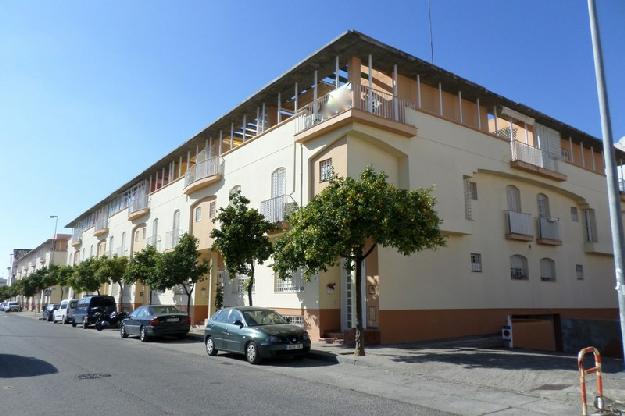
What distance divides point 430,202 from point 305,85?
9.58 metres

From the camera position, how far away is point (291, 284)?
63.2 feet

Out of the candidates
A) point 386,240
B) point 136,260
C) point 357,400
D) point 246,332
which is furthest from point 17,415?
point 136,260

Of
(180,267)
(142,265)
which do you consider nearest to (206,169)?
(180,267)

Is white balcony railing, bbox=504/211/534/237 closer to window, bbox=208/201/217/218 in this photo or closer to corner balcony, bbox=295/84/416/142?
corner balcony, bbox=295/84/416/142

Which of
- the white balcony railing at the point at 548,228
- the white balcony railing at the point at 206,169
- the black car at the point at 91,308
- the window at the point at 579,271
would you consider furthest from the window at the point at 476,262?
the black car at the point at 91,308

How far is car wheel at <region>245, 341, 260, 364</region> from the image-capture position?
13.0 m

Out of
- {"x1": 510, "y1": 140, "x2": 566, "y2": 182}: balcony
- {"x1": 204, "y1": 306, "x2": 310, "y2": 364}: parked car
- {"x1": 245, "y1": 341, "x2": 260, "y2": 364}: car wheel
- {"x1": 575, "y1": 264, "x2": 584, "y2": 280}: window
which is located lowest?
{"x1": 245, "y1": 341, "x2": 260, "y2": 364}: car wheel

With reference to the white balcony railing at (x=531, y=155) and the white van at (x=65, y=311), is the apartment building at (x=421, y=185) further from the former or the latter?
the white van at (x=65, y=311)

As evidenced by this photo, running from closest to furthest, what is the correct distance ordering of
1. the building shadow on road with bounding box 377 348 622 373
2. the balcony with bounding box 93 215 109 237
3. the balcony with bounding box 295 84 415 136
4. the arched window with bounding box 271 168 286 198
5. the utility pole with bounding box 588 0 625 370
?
the utility pole with bounding box 588 0 625 370
the building shadow on road with bounding box 377 348 622 373
the balcony with bounding box 295 84 415 136
the arched window with bounding box 271 168 286 198
the balcony with bounding box 93 215 109 237

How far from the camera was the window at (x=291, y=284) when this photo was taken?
61.2 feet

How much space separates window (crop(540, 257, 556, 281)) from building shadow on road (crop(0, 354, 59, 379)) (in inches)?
828

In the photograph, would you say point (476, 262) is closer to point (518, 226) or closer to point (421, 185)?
point (518, 226)

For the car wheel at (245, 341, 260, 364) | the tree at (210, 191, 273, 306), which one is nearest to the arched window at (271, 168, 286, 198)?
the tree at (210, 191, 273, 306)

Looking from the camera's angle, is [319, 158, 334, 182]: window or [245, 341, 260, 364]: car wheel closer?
[245, 341, 260, 364]: car wheel
